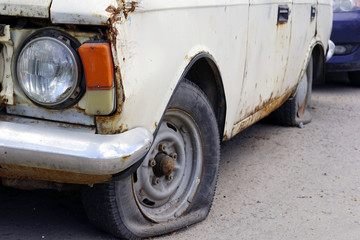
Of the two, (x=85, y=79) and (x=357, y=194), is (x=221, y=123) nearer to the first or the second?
(x=357, y=194)

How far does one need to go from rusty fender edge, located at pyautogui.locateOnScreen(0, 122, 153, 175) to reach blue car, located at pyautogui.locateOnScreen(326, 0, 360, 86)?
554 centimetres

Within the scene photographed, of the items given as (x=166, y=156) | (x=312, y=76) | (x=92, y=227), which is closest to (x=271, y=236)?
(x=166, y=156)

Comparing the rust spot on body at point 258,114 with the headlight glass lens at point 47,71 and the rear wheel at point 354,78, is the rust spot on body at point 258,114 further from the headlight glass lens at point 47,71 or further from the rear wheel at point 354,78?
the rear wheel at point 354,78

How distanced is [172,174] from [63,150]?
3.06 ft

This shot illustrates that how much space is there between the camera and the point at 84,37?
2293 millimetres

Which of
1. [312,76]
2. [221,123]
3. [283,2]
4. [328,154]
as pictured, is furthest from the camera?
[312,76]

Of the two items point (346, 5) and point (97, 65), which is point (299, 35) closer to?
point (97, 65)

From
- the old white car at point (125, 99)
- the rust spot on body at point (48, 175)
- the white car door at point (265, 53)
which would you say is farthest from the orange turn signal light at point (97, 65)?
the white car door at point (265, 53)

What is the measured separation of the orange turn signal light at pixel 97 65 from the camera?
2.23m

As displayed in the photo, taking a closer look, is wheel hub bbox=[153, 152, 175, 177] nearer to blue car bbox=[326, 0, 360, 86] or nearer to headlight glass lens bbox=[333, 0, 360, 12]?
blue car bbox=[326, 0, 360, 86]

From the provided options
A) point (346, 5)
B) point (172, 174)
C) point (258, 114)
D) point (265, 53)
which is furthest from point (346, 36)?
point (172, 174)

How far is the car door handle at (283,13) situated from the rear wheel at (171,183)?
1205 mm

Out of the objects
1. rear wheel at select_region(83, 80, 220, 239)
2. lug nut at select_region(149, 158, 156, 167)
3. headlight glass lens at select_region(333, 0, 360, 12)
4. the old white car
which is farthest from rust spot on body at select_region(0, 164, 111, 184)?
headlight glass lens at select_region(333, 0, 360, 12)

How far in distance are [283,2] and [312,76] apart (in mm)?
1943
